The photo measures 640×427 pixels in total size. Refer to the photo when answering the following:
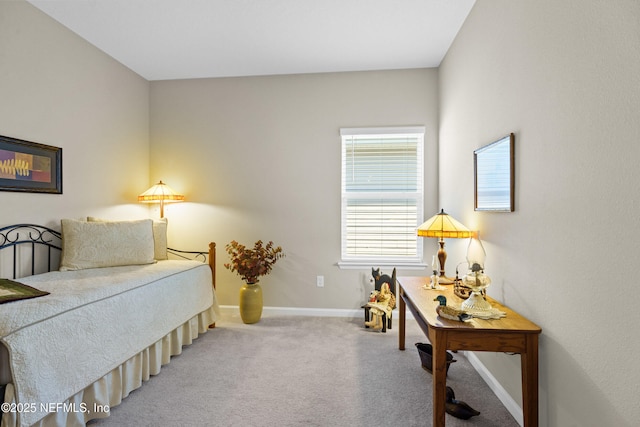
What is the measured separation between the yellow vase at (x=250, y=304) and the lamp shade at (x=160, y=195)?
1254 mm

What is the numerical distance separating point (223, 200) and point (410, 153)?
219 centimetres

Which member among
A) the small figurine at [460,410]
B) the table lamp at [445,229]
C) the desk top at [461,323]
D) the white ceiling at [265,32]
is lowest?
the small figurine at [460,410]

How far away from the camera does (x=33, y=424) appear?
1420mm

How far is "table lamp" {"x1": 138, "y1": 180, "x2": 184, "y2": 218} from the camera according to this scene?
3.39m

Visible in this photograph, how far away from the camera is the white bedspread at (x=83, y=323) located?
4.65 ft

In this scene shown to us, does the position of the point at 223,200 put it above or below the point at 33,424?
above

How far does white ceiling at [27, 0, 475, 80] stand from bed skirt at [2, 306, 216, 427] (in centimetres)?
255

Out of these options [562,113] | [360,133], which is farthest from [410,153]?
[562,113]

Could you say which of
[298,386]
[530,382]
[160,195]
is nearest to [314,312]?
[298,386]

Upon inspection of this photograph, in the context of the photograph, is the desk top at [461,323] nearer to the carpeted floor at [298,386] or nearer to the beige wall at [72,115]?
the carpeted floor at [298,386]

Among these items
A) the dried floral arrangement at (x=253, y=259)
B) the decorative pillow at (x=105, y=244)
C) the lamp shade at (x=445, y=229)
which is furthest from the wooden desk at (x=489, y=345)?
the decorative pillow at (x=105, y=244)

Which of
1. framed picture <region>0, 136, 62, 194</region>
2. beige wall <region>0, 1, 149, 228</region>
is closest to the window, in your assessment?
beige wall <region>0, 1, 149, 228</region>

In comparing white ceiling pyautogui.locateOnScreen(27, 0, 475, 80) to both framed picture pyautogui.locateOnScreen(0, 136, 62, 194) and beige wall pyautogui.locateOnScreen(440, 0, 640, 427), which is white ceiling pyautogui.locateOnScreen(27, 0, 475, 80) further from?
framed picture pyautogui.locateOnScreen(0, 136, 62, 194)

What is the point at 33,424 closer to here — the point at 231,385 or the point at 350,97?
the point at 231,385
